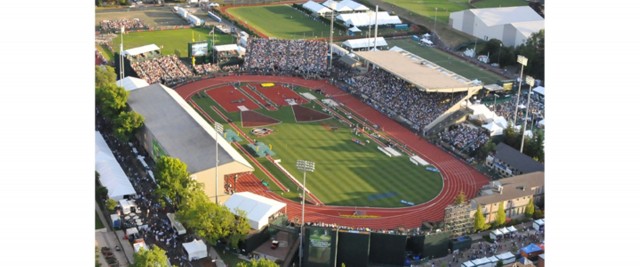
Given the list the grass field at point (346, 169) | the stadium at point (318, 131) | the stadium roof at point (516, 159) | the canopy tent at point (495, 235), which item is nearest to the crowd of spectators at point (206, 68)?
the stadium at point (318, 131)

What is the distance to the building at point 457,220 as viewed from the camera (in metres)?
37.5

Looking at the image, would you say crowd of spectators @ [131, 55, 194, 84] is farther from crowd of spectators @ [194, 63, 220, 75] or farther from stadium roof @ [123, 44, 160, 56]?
crowd of spectators @ [194, 63, 220, 75]

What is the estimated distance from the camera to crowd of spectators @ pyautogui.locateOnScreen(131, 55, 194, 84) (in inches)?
2438

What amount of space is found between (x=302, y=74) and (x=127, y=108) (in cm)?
1929

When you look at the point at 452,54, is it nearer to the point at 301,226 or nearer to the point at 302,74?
the point at 302,74

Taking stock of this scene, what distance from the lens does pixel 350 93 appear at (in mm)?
60312

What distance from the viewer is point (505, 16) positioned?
77.6 metres

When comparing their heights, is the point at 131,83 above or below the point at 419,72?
below

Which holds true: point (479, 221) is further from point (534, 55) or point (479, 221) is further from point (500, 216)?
point (534, 55)

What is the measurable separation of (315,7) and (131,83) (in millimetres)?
37841

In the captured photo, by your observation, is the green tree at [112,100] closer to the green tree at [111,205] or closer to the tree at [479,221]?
the green tree at [111,205]

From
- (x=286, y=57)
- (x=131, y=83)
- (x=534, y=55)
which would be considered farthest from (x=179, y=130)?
(x=534, y=55)

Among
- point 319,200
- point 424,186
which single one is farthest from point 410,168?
point 319,200

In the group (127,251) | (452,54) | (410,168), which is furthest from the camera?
(452,54)
